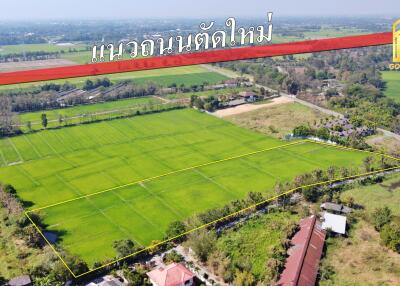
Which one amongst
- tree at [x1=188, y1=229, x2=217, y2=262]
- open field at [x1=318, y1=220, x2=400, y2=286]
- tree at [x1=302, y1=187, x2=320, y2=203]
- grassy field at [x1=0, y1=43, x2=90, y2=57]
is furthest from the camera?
grassy field at [x1=0, y1=43, x2=90, y2=57]

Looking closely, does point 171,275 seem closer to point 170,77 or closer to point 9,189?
point 9,189

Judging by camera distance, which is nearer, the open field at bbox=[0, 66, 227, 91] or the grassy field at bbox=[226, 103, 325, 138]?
the grassy field at bbox=[226, 103, 325, 138]

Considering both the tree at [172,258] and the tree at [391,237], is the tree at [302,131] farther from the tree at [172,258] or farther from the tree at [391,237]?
the tree at [172,258]

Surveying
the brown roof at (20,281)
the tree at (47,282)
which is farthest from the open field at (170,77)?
the tree at (47,282)

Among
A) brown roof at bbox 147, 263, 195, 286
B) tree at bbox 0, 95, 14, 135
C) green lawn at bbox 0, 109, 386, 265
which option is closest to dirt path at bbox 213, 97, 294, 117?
green lawn at bbox 0, 109, 386, 265

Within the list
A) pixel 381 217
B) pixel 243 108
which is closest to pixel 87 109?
pixel 243 108

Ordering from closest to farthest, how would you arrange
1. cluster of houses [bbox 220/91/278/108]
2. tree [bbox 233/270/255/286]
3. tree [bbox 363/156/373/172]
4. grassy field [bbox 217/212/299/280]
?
tree [bbox 233/270/255/286] → grassy field [bbox 217/212/299/280] → tree [bbox 363/156/373/172] → cluster of houses [bbox 220/91/278/108]

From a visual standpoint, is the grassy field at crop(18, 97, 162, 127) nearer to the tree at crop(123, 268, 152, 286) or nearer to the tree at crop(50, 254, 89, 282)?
the tree at crop(50, 254, 89, 282)
